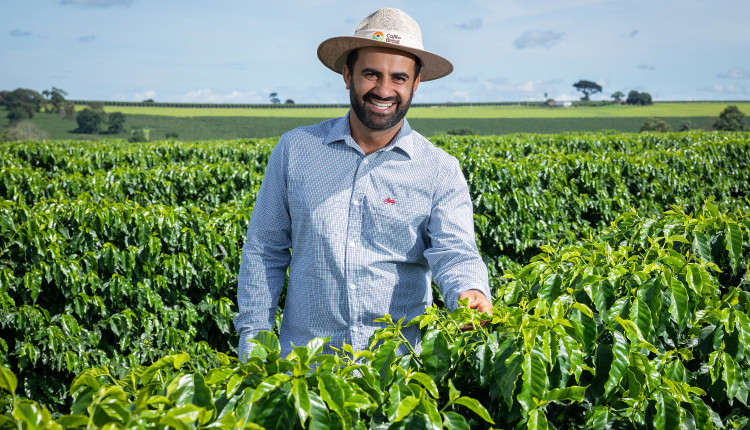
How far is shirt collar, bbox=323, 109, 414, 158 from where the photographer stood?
2.47 meters

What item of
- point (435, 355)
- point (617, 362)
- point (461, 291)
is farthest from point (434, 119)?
point (435, 355)

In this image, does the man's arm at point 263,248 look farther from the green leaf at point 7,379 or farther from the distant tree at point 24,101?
the distant tree at point 24,101

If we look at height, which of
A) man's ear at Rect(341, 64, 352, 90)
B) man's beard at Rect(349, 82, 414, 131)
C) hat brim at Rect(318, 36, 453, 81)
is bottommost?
man's beard at Rect(349, 82, 414, 131)

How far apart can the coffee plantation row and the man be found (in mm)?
245

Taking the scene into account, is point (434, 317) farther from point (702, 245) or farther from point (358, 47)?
point (702, 245)

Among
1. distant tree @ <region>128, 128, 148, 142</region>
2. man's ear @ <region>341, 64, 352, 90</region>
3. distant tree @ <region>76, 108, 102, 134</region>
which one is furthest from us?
distant tree @ <region>76, 108, 102, 134</region>

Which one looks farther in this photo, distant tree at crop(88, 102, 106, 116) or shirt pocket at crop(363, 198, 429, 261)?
distant tree at crop(88, 102, 106, 116)

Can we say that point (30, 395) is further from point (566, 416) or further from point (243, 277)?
point (566, 416)

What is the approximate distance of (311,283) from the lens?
2426 mm

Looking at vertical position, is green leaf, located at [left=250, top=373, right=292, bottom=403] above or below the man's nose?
below

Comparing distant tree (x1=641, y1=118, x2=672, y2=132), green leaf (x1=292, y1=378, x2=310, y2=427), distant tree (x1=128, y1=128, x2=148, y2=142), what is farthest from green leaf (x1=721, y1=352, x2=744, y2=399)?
distant tree (x1=641, y1=118, x2=672, y2=132)

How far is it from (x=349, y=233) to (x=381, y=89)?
0.61 metres

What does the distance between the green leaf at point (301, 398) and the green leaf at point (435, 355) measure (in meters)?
0.45

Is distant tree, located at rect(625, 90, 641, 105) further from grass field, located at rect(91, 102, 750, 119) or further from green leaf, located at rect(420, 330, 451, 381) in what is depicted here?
green leaf, located at rect(420, 330, 451, 381)
